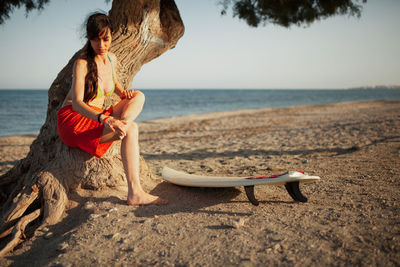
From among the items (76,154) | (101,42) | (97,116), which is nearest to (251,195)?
(97,116)

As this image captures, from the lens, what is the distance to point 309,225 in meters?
2.08

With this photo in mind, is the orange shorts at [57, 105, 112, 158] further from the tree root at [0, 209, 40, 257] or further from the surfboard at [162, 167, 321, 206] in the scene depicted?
the surfboard at [162, 167, 321, 206]

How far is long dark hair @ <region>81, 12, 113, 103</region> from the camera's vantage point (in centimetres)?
243

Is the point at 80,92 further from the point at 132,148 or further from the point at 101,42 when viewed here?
the point at 132,148

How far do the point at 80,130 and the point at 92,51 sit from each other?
808 millimetres

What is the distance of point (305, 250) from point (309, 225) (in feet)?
1.18

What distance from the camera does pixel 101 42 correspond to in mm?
2551

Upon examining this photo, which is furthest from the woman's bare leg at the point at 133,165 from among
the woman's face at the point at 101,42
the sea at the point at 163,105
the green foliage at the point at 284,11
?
the sea at the point at 163,105

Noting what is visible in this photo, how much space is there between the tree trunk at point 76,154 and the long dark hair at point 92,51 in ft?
1.81

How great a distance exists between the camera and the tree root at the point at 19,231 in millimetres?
2149

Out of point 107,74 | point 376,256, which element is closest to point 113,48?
point 107,74

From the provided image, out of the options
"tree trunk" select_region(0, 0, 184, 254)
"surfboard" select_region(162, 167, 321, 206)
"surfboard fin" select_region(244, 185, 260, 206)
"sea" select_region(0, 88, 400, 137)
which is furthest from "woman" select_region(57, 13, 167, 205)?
"sea" select_region(0, 88, 400, 137)

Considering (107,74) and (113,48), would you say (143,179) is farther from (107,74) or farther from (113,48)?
(113,48)

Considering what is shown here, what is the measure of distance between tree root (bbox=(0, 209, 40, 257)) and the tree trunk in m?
0.02
